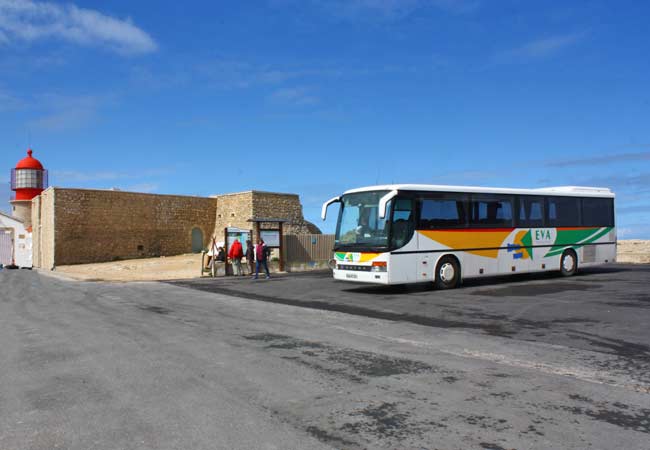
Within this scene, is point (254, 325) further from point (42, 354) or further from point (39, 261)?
point (39, 261)

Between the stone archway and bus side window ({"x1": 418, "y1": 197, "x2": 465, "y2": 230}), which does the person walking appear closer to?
bus side window ({"x1": 418, "y1": 197, "x2": 465, "y2": 230})

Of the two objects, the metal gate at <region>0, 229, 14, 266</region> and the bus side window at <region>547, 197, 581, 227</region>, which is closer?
the bus side window at <region>547, 197, 581, 227</region>

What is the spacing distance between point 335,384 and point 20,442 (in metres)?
2.84

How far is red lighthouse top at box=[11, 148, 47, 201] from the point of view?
4450cm

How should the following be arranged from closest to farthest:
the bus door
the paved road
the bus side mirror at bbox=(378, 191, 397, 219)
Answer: the paved road
the bus side mirror at bbox=(378, 191, 397, 219)
the bus door

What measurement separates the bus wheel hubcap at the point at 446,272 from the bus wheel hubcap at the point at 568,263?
6121 millimetres

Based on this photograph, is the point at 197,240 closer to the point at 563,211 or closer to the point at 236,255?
the point at 236,255

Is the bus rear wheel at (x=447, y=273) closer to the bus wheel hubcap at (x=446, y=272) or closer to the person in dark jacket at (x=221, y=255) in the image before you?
the bus wheel hubcap at (x=446, y=272)

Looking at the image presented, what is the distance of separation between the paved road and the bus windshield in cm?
330

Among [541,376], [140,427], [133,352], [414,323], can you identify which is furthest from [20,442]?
[414,323]

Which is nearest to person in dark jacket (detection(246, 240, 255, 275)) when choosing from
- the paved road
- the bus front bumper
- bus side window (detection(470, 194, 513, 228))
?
the bus front bumper

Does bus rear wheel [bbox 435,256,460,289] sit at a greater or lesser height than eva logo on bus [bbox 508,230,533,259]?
lesser

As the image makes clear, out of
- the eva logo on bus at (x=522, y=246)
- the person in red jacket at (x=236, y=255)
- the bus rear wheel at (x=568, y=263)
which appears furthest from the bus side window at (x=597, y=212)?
the person in red jacket at (x=236, y=255)

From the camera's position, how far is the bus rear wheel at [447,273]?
1571 centimetres
